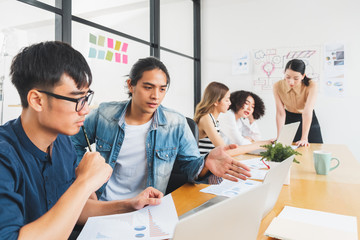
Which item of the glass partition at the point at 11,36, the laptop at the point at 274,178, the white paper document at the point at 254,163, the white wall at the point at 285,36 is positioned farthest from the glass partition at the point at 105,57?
the laptop at the point at 274,178

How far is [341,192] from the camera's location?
40.2 inches

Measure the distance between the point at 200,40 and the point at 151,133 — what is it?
3.28 m

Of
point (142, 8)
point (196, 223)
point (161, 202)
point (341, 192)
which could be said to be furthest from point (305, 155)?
point (142, 8)

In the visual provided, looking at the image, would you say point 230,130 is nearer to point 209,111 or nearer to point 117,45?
point 209,111

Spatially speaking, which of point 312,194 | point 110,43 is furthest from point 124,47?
point 312,194

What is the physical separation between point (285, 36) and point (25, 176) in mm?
3841

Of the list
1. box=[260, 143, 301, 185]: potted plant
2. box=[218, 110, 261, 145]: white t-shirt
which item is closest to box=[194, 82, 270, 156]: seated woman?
box=[218, 110, 261, 145]: white t-shirt

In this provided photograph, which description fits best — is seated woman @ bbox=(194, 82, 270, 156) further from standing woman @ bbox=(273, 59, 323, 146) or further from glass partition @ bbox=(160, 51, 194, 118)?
glass partition @ bbox=(160, 51, 194, 118)

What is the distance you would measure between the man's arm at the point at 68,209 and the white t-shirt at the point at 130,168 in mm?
601

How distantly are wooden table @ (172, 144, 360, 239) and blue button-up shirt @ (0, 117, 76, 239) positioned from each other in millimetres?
407

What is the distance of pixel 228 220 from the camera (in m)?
0.39

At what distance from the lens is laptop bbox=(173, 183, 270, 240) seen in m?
0.34

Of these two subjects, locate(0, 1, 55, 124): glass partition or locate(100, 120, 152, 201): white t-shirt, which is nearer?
locate(100, 120, 152, 201): white t-shirt

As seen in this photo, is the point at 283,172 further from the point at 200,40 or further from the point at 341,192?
the point at 200,40
